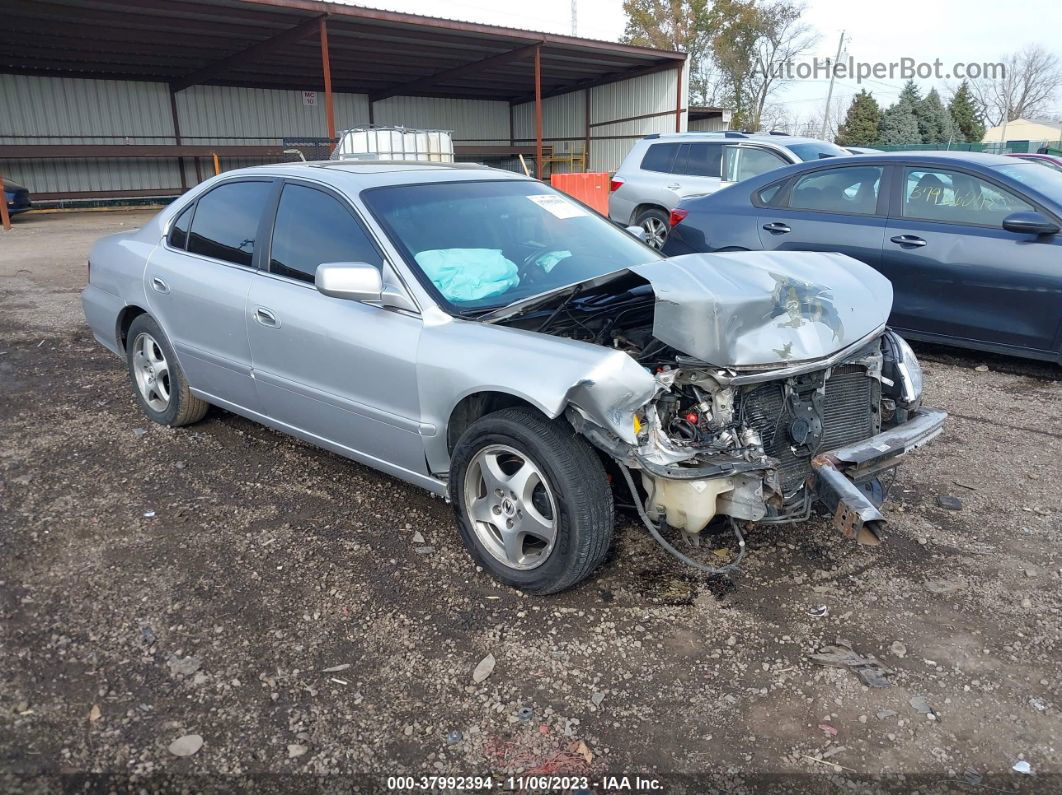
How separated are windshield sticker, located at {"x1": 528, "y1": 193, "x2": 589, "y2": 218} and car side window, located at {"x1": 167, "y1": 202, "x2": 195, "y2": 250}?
77.9 inches

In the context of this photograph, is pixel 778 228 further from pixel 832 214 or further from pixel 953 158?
pixel 953 158

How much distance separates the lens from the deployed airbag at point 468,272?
3430 mm

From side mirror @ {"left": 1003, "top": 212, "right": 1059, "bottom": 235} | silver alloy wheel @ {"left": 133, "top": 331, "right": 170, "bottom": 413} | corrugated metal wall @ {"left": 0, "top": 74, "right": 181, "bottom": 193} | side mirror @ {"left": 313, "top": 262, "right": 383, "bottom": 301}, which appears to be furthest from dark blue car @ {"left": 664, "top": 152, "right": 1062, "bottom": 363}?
corrugated metal wall @ {"left": 0, "top": 74, "right": 181, "bottom": 193}

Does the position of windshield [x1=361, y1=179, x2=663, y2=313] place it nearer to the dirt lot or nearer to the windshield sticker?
the windshield sticker

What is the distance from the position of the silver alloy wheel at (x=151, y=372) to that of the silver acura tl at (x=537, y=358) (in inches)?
19.0

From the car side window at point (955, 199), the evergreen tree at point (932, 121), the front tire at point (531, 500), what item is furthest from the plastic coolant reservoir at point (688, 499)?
the evergreen tree at point (932, 121)

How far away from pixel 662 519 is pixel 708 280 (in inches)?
37.7

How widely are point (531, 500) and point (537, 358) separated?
0.54 metres

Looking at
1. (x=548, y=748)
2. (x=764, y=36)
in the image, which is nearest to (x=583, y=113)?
(x=764, y=36)

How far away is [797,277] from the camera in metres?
3.43

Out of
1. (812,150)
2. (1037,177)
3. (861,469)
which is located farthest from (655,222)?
(861,469)

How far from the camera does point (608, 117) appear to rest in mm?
26984

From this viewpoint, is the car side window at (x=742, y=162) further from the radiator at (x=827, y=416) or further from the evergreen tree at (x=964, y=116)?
the evergreen tree at (x=964, y=116)

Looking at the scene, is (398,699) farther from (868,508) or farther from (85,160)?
(85,160)
